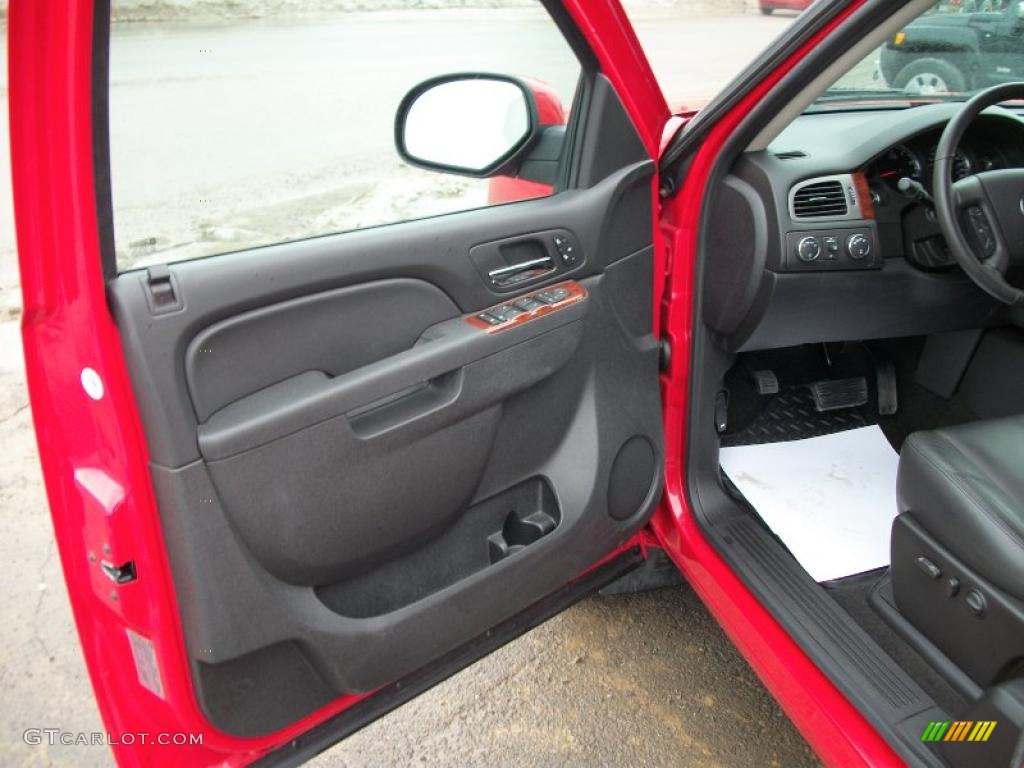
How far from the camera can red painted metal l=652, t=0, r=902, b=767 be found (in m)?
1.42

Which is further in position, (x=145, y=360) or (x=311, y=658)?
(x=311, y=658)

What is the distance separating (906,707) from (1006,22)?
171 centimetres

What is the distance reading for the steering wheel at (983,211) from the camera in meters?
1.71

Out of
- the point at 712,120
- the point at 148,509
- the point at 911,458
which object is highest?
the point at 712,120

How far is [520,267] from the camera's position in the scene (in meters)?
1.56

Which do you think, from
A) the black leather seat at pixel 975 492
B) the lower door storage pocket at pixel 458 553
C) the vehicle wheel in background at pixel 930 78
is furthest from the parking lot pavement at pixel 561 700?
the vehicle wheel in background at pixel 930 78

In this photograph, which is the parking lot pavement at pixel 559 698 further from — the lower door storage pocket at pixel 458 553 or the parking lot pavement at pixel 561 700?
the lower door storage pocket at pixel 458 553

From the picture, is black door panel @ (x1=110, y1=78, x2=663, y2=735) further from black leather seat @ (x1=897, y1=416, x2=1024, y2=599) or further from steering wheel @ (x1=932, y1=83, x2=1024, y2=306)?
steering wheel @ (x1=932, y1=83, x2=1024, y2=306)

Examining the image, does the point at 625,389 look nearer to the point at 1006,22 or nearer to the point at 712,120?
the point at 712,120

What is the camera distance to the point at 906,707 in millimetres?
1463

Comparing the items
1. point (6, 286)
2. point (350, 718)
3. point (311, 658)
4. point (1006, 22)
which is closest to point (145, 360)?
point (311, 658)

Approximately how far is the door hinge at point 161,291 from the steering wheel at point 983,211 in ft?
5.04

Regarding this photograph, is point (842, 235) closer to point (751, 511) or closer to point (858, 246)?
point (858, 246)

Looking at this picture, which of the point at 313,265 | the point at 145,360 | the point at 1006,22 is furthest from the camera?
the point at 1006,22
